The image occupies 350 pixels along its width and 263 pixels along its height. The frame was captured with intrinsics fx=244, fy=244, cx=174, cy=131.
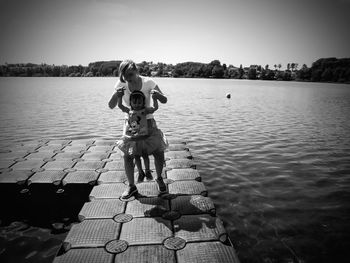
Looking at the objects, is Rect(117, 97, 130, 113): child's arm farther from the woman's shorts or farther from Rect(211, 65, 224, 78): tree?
Rect(211, 65, 224, 78): tree

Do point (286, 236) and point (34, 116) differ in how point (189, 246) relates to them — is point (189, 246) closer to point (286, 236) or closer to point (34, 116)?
point (286, 236)

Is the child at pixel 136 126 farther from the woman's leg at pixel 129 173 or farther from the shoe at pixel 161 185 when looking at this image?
the shoe at pixel 161 185

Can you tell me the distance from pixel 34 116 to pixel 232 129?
1407 centimetres

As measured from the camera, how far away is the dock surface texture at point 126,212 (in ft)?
10.4

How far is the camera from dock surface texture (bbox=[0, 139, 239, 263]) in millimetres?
3160

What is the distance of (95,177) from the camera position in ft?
18.0

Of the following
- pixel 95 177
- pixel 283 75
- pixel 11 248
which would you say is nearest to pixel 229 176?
pixel 95 177

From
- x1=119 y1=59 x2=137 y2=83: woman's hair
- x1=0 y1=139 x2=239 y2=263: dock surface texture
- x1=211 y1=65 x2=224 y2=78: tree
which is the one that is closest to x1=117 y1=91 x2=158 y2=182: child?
x1=119 y1=59 x2=137 y2=83: woman's hair

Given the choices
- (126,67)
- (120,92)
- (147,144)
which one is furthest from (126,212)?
(126,67)

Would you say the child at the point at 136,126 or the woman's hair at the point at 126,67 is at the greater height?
the woman's hair at the point at 126,67

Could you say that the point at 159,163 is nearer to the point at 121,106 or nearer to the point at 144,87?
the point at 121,106

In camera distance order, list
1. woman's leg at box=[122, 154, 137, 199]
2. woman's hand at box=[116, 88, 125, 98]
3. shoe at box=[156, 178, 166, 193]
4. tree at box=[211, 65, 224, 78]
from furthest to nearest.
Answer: tree at box=[211, 65, 224, 78], shoe at box=[156, 178, 166, 193], woman's leg at box=[122, 154, 137, 199], woman's hand at box=[116, 88, 125, 98]

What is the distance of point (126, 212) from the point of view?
4059mm

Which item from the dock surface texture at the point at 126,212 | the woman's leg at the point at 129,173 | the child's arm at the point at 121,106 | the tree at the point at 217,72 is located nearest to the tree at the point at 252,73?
the tree at the point at 217,72
